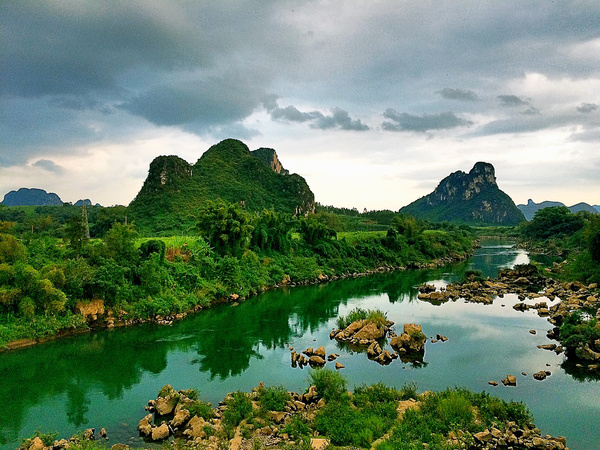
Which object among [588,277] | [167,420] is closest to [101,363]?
[167,420]

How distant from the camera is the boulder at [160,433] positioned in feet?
29.2

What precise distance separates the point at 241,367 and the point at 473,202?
15176 cm

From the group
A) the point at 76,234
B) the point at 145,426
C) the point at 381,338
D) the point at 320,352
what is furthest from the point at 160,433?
the point at 76,234

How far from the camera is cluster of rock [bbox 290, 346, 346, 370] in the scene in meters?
14.2

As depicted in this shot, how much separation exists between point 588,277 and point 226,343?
24671 millimetres

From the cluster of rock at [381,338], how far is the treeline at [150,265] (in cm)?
916

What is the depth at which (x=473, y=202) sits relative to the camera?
489 feet

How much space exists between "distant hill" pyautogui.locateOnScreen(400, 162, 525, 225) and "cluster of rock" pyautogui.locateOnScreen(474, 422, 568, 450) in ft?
457

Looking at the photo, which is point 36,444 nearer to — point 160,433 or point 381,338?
point 160,433

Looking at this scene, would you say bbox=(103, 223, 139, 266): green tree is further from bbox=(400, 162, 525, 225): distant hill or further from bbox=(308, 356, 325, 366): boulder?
bbox=(400, 162, 525, 225): distant hill

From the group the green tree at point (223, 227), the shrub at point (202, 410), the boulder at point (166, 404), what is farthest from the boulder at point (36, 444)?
the green tree at point (223, 227)

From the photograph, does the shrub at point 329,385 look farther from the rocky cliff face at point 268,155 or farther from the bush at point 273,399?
the rocky cliff face at point 268,155

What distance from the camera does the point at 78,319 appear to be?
17.0 metres

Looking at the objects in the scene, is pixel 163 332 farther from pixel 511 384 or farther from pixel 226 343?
pixel 511 384
